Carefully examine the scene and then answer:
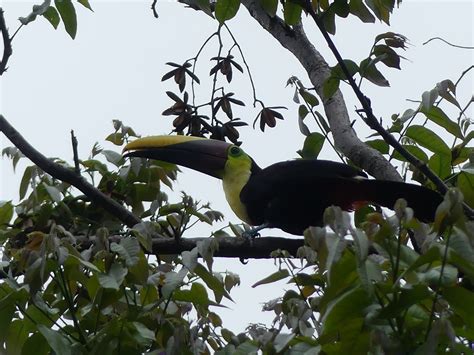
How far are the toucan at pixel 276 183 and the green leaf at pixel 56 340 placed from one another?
1.34 meters

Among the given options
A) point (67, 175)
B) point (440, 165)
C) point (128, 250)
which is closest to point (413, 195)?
point (440, 165)

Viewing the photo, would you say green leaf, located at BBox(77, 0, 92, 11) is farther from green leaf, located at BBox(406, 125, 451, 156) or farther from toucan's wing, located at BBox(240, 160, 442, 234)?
toucan's wing, located at BBox(240, 160, 442, 234)

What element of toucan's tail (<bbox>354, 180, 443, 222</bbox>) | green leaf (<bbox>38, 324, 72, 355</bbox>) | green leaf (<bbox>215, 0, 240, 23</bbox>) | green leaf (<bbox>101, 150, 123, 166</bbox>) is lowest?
green leaf (<bbox>38, 324, 72, 355</bbox>)

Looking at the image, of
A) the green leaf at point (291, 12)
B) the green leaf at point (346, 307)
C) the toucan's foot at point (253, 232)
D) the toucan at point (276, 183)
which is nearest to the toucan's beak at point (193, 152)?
the toucan at point (276, 183)

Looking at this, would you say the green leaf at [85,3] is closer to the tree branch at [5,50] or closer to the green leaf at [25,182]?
the tree branch at [5,50]

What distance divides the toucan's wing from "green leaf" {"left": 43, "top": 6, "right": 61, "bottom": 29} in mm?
1203

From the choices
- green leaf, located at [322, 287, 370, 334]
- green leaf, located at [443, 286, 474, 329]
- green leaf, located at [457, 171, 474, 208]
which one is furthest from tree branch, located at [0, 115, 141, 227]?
green leaf, located at [443, 286, 474, 329]

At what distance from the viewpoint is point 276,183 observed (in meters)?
3.88

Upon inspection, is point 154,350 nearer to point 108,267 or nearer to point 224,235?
point 108,267

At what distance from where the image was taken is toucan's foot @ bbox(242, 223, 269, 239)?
2957 mm

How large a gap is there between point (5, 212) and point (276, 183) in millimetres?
1347

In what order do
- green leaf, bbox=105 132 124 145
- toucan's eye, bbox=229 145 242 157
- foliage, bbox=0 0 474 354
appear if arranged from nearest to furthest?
foliage, bbox=0 0 474 354 < green leaf, bbox=105 132 124 145 < toucan's eye, bbox=229 145 242 157

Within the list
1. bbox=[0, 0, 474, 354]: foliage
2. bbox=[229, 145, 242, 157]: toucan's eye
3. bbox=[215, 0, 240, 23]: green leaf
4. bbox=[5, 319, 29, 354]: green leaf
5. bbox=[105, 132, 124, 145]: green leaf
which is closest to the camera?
bbox=[0, 0, 474, 354]: foliage

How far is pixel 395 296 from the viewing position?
1.61 m
